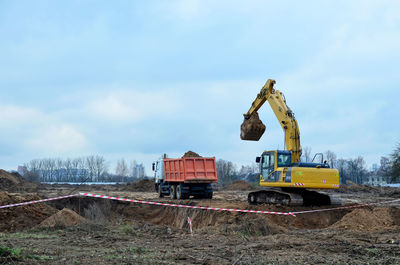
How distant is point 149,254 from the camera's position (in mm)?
8398

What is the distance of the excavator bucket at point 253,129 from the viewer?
Answer: 1845 centimetres

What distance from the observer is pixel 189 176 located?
2295 cm

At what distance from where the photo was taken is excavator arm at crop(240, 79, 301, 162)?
1764 centimetres

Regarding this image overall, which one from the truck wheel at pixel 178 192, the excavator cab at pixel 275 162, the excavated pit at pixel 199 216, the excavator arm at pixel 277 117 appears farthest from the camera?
the truck wheel at pixel 178 192

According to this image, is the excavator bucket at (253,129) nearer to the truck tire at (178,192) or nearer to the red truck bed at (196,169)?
the red truck bed at (196,169)

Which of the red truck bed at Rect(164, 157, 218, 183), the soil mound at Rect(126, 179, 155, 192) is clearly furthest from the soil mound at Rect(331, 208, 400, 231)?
the soil mound at Rect(126, 179, 155, 192)

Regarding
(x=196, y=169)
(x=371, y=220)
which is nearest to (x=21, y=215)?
(x=196, y=169)

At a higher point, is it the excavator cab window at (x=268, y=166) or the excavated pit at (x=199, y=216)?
the excavator cab window at (x=268, y=166)

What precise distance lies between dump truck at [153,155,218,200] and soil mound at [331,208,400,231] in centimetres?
935

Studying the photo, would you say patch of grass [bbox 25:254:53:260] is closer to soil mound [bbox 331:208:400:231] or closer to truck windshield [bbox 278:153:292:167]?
soil mound [bbox 331:208:400:231]

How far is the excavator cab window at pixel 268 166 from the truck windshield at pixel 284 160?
296 mm

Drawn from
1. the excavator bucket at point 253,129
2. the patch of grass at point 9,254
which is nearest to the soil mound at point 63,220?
the patch of grass at point 9,254

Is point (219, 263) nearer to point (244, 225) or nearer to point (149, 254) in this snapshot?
point (149, 254)

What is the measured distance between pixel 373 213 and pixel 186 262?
987 centimetres
